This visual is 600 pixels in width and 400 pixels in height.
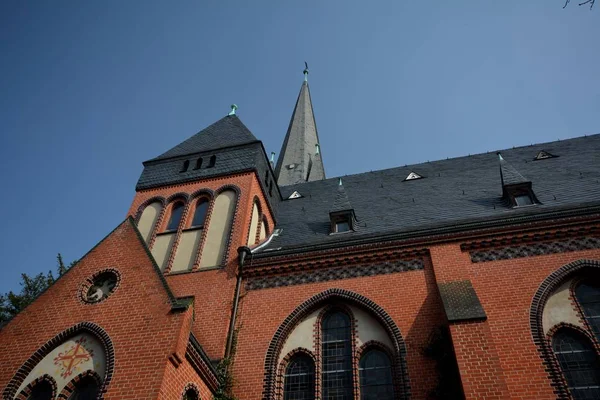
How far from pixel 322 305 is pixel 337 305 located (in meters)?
0.35

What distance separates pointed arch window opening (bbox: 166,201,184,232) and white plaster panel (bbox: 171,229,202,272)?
71 cm

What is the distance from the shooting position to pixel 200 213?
49.1 ft

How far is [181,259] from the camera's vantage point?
1340 cm

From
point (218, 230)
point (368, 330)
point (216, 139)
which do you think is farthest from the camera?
point (216, 139)

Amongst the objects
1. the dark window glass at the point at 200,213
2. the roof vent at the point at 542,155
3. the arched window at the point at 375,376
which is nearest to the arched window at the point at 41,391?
the arched window at the point at 375,376

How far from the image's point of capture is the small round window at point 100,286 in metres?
9.74

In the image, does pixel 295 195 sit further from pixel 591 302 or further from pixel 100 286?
pixel 591 302

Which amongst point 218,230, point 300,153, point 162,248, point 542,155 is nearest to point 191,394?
point 218,230

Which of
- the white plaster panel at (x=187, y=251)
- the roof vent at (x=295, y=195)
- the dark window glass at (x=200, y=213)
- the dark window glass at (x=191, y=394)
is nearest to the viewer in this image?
the dark window glass at (x=191, y=394)

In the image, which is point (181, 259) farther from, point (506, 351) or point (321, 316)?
point (506, 351)

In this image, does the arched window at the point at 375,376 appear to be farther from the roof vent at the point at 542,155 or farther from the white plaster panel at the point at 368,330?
the roof vent at the point at 542,155

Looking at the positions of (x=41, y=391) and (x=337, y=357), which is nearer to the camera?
(x=41, y=391)

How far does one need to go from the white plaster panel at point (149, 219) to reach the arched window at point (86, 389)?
6275 mm

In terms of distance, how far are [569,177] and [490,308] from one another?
6.59 metres
